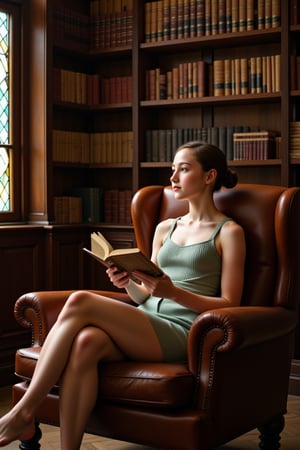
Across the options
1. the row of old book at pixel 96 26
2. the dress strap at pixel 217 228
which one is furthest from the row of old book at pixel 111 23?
the dress strap at pixel 217 228

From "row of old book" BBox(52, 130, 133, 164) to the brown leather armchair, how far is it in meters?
1.75

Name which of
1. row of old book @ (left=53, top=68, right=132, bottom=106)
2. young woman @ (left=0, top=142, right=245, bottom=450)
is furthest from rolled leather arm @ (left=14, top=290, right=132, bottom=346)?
row of old book @ (left=53, top=68, right=132, bottom=106)

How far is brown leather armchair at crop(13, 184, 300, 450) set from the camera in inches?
99.3

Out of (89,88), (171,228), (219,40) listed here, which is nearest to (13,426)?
(171,228)

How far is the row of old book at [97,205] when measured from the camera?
484cm

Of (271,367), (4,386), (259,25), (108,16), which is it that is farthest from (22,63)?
(271,367)

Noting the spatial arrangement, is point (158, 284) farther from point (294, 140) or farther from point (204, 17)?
point (204, 17)

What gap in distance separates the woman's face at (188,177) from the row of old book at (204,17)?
1534 mm

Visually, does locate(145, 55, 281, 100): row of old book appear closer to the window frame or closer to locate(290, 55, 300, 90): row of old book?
locate(290, 55, 300, 90): row of old book

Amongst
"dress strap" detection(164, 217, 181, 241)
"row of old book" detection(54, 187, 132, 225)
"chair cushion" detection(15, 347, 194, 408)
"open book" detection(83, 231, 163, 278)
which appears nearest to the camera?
"chair cushion" detection(15, 347, 194, 408)

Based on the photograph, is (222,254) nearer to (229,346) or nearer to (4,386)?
(229,346)

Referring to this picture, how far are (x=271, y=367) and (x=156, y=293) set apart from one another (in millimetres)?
526

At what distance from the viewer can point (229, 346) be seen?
2508 millimetres

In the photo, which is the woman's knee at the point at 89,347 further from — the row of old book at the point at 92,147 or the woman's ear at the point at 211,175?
the row of old book at the point at 92,147
